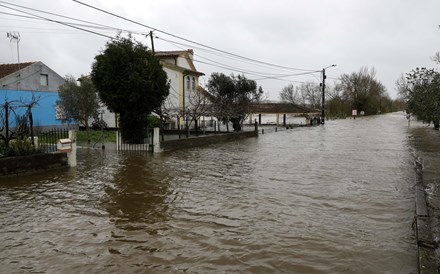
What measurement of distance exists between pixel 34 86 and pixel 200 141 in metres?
15.0

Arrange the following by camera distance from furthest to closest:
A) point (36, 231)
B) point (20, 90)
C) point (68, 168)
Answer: point (20, 90)
point (68, 168)
point (36, 231)

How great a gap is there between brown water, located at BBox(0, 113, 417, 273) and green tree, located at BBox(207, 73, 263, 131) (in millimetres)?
19011

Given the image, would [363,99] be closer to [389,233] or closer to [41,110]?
[41,110]

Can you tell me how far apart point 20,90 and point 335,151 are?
22748 mm

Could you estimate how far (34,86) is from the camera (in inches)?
1147

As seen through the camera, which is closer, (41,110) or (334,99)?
(41,110)

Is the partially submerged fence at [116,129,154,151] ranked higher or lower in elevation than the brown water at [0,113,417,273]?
higher

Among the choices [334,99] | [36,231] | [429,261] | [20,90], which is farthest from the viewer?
[334,99]

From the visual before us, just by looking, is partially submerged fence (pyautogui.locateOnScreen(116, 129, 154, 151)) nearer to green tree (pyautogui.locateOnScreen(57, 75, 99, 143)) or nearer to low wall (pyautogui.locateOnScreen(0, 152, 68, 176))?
green tree (pyautogui.locateOnScreen(57, 75, 99, 143))

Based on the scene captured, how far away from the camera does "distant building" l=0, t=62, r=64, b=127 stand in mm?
Answer: 26781

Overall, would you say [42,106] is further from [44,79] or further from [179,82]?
[179,82]

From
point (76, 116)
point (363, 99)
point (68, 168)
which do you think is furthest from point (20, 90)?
point (363, 99)

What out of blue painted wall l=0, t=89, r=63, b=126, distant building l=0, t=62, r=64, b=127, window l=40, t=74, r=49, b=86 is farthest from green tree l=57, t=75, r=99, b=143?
window l=40, t=74, r=49, b=86

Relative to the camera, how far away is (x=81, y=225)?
7203mm
